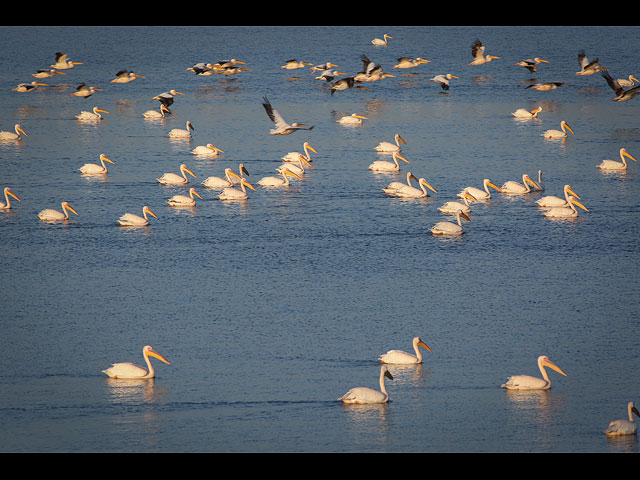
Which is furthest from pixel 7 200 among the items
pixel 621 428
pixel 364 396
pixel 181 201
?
pixel 621 428

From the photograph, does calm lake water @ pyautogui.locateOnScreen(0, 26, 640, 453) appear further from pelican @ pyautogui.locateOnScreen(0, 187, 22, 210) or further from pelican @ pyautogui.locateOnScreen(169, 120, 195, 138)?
pelican @ pyautogui.locateOnScreen(0, 187, 22, 210)

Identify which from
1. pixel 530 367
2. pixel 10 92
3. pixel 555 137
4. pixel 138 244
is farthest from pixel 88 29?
pixel 530 367

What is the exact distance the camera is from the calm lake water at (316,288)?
535 inches

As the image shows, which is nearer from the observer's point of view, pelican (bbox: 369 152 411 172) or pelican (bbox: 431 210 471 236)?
pelican (bbox: 431 210 471 236)

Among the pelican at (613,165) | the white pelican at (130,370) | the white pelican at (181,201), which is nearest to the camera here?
the white pelican at (130,370)

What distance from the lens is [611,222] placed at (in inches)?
922

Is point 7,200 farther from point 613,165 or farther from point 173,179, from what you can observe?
point 613,165

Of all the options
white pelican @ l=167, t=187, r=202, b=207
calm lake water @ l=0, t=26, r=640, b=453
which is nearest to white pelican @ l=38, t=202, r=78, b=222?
calm lake water @ l=0, t=26, r=640, b=453

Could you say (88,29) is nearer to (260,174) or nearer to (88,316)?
(260,174)

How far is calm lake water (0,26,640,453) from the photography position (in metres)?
13.6

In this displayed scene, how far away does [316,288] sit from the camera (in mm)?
19172

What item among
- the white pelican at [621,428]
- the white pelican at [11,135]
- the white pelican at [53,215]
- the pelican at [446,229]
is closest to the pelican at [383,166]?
the pelican at [446,229]

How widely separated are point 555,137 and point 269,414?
69.5 feet

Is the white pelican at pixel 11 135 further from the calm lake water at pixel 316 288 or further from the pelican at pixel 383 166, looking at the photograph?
the pelican at pixel 383 166
